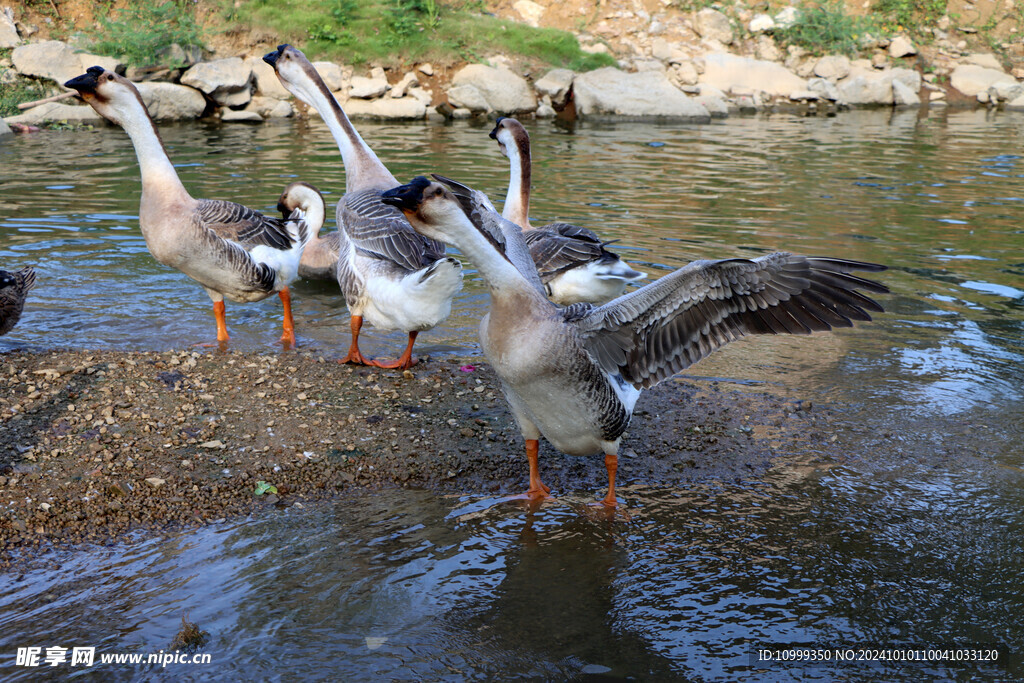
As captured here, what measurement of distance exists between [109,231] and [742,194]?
8683mm

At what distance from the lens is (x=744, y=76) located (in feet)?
77.0

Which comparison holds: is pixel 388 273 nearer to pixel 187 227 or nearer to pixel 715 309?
pixel 187 227

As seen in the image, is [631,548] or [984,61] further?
[984,61]

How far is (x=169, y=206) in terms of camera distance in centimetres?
621

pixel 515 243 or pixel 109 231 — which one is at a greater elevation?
pixel 515 243

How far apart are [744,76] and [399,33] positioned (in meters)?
9.83

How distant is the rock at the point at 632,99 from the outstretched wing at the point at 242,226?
595 inches

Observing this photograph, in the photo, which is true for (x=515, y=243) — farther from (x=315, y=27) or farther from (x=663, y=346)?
(x=315, y=27)

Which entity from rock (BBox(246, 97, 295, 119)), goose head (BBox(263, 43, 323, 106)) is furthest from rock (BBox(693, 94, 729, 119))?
goose head (BBox(263, 43, 323, 106))

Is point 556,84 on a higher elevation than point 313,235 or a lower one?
higher

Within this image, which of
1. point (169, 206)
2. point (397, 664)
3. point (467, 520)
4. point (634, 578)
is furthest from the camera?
point (169, 206)

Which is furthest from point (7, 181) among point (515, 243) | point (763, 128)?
point (763, 128)

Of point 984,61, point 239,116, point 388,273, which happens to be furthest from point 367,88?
point 984,61

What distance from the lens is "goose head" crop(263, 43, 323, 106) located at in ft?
23.0
